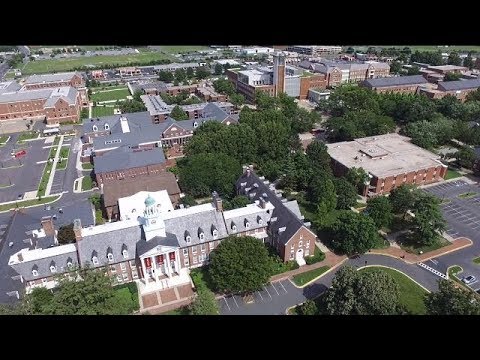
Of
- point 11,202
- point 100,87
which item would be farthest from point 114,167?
point 100,87

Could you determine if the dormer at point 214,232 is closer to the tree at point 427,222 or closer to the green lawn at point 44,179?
the tree at point 427,222

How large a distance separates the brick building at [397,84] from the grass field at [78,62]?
111824 millimetres

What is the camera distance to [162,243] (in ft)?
149

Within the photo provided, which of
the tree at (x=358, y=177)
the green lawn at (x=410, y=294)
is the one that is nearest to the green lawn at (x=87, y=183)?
the tree at (x=358, y=177)

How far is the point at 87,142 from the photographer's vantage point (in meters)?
83.6

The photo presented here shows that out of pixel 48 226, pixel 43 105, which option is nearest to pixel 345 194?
pixel 48 226

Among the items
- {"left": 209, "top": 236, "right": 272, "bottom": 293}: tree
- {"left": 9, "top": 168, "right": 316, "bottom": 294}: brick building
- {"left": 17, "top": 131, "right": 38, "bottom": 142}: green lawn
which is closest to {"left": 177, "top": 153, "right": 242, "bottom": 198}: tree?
{"left": 9, "top": 168, "right": 316, "bottom": 294}: brick building

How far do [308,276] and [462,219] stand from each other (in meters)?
28.1

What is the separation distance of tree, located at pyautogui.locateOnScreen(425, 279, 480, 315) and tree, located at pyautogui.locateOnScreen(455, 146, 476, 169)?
133 feet

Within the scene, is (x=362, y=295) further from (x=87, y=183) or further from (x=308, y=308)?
(x=87, y=183)
